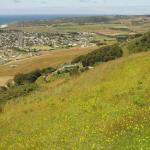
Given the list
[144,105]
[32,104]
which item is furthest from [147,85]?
[32,104]

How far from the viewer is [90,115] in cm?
1862

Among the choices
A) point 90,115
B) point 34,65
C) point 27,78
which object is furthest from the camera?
point 34,65

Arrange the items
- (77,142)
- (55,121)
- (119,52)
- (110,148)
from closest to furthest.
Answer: (110,148)
(77,142)
(55,121)
(119,52)

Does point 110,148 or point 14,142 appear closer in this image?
point 110,148

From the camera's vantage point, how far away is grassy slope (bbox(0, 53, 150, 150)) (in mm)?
14719

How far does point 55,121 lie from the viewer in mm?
19203

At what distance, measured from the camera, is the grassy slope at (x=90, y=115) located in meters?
14.7

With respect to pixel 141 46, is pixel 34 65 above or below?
below

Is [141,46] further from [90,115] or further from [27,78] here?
[90,115]

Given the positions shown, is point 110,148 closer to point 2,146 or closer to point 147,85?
point 2,146

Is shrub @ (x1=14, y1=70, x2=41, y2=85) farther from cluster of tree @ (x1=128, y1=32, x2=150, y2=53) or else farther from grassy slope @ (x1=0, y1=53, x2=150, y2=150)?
grassy slope @ (x1=0, y1=53, x2=150, y2=150)

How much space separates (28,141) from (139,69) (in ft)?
35.2

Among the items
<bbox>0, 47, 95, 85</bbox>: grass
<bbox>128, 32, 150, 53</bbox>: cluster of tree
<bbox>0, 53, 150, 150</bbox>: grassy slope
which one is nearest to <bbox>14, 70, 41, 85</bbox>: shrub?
<bbox>128, 32, 150, 53</bbox>: cluster of tree

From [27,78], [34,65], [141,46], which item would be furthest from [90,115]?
[34,65]
